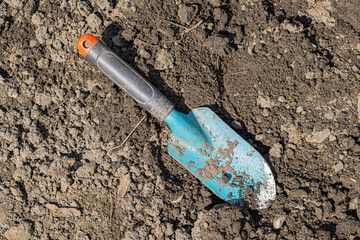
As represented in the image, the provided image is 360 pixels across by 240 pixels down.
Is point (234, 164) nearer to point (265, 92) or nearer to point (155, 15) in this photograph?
point (265, 92)

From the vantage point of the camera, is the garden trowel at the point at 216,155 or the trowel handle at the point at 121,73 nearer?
the trowel handle at the point at 121,73

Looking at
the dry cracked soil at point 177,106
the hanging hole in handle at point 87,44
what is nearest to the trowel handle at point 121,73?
the hanging hole in handle at point 87,44

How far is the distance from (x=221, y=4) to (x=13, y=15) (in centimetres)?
156

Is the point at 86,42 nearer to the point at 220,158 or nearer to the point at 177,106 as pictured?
the point at 177,106

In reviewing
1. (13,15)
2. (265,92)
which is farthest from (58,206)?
(265,92)

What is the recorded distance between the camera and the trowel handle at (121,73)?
221 centimetres

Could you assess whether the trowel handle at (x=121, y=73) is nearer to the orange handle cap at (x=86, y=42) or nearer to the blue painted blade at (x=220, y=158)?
the orange handle cap at (x=86, y=42)

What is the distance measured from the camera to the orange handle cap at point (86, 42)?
7.22ft

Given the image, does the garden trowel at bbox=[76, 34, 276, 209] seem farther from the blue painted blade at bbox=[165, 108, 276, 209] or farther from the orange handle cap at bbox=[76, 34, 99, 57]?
the orange handle cap at bbox=[76, 34, 99, 57]

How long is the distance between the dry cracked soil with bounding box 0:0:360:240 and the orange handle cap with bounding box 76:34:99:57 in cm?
20

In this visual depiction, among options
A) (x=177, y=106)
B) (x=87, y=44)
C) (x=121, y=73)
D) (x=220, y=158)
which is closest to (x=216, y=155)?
(x=220, y=158)

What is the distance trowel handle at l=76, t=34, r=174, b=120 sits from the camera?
221 cm

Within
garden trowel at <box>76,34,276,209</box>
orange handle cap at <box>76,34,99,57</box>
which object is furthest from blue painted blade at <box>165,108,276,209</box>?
orange handle cap at <box>76,34,99,57</box>

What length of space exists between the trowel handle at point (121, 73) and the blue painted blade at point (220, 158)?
0.54ft
